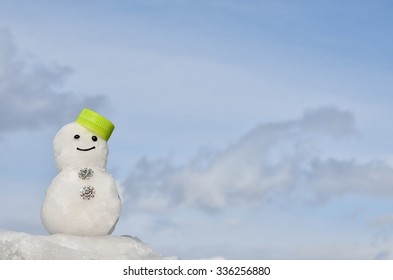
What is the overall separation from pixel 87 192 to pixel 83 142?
34.7 inches

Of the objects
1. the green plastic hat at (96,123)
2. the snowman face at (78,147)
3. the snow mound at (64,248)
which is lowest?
the snow mound at (64,248)

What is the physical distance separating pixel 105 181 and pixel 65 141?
97 cm

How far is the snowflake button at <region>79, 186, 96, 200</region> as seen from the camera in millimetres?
12156

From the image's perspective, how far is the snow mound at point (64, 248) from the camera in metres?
11.6

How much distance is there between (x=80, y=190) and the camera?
39.9 feet

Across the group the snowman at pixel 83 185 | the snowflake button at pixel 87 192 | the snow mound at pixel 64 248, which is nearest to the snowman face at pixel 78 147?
the snowman at pixel 83 185

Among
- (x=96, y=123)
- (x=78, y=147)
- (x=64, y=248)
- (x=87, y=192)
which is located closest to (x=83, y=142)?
(x=78, y=147)

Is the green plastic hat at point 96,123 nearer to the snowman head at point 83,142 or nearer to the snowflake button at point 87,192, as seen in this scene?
the snowman head at point 83,142

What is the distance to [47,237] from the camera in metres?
11.9

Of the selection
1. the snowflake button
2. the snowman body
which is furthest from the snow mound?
the snowflake button

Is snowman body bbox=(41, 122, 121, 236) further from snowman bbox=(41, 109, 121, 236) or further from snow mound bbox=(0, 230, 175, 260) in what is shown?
snow mound bbox=(0, 230, 175, 260)

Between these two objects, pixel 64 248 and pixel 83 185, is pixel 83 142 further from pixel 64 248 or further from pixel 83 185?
pixel 64 248

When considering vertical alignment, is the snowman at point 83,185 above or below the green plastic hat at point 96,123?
below
